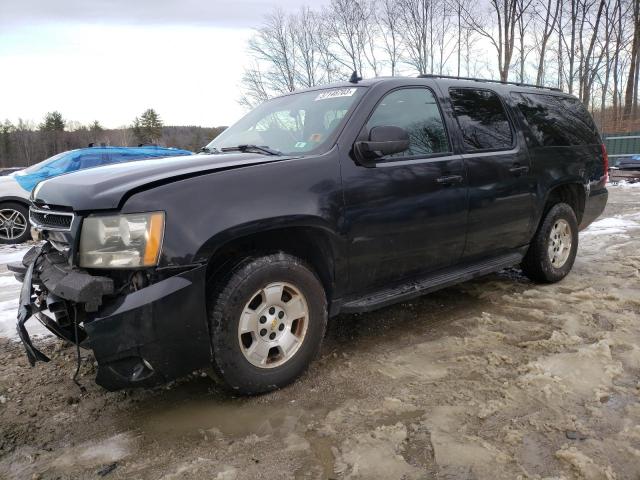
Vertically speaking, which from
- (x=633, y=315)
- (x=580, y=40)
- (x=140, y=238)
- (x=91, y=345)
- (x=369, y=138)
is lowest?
(x=633, y=315)

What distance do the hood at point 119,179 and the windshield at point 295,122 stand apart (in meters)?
0.32

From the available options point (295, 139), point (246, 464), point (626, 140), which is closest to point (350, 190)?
point (295, 139)

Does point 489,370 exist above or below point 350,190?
below

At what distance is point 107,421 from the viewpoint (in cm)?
258

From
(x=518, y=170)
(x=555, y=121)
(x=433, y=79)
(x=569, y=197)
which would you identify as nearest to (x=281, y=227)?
(x=433, y=79)

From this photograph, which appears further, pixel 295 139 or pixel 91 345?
pixel 295 139

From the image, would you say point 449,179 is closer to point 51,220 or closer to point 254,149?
point 254,149

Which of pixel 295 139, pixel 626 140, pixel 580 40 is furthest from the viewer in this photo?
pixel 580 40

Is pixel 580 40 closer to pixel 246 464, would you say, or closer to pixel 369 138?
pixel 369 138

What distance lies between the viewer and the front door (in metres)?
3.04

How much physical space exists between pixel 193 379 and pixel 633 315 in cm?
344

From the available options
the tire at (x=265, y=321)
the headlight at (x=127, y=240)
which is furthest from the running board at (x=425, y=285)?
the headlight at (x=127, y=240)

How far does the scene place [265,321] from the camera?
2.71 metres

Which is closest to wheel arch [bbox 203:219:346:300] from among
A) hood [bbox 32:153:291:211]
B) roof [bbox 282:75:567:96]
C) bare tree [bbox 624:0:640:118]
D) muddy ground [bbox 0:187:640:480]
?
hood [bbox 32:153:291:211]
